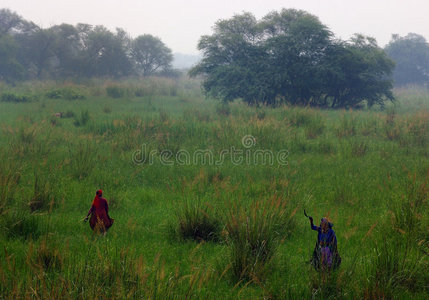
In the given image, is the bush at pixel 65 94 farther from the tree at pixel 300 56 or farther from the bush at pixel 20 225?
the bush at pixel 20 225

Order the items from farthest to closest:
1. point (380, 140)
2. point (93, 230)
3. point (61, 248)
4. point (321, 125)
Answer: point (321, 125), point (380, 140), point (93, 230), point (61, 248)

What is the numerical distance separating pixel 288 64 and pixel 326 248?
16978 millimetres

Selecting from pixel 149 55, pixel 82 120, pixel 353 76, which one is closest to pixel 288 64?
pixel 353 76

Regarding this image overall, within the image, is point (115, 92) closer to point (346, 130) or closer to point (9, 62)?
point (9, 62)

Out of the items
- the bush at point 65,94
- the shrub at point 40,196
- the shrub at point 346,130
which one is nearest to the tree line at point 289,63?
the bush at point 65,94

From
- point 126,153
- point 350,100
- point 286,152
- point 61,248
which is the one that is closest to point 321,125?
point 286,152

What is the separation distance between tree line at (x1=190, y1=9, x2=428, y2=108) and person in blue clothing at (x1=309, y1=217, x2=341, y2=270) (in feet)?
51.0

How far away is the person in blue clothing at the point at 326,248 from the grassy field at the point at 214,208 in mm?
102

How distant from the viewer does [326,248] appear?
2.97m

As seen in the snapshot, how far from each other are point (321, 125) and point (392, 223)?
7.11 m

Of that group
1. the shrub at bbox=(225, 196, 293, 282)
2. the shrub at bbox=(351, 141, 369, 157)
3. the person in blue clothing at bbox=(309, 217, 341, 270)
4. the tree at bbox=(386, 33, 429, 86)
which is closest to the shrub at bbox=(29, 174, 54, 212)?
the shrub at bbox=(225, 196, 293, 282)

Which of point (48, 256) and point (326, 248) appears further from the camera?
point (48, 256)

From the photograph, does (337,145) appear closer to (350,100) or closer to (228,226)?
(228,226)

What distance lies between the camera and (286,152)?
8461 millimetres
